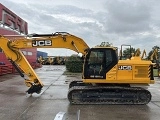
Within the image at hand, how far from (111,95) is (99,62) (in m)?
1.34

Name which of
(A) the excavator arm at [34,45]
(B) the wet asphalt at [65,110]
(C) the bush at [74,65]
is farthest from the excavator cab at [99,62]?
(C) the bush at [74,65]

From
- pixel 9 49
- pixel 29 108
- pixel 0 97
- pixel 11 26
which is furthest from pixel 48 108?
pixel 11 26

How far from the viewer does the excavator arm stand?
11508 millimetres

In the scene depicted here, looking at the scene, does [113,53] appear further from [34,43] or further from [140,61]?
[34,43]

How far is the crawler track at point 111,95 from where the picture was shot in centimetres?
1045

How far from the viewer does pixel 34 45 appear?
468 inches

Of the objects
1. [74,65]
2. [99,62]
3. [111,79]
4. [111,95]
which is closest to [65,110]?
[111,95]

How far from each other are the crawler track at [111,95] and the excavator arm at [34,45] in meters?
1.63

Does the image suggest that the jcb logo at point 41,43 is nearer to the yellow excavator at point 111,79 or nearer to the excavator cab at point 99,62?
the yellow excavator at point 111,79

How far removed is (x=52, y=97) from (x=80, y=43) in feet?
8.50

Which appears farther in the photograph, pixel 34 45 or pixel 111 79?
pixel 34 45

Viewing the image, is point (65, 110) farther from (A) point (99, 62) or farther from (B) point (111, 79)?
(A) point (99, 62)

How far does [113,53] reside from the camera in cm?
1074

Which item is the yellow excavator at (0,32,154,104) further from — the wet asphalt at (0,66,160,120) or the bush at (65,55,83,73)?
the bush at (65,55,83,73)
